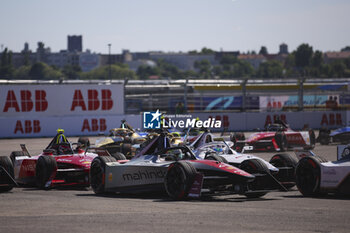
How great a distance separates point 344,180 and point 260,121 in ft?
99.4

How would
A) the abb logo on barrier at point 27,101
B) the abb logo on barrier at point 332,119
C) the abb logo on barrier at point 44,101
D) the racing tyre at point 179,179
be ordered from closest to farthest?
the racing tyre at point 179,179 < the abb logo on barrier at point 27,101 < the abb logo on barrier at point 44,101 < the abb logo on barrier at point 332,119

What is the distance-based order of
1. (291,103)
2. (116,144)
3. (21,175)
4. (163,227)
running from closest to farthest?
(163,227) < (21,175) < (116,144) < (291,103)

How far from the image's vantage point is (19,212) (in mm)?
11812

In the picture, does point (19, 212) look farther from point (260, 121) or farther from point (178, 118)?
point (260, 121)

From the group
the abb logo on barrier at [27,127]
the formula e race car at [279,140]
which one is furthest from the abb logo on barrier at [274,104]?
the formula e race car at [279,140]

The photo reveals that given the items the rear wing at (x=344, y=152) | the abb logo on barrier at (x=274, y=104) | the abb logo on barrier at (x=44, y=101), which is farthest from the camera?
the abb logo on barrier at (x=274, y=104)

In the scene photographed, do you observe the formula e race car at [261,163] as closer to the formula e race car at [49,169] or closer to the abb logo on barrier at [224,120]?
the formula e race car at [49,169]

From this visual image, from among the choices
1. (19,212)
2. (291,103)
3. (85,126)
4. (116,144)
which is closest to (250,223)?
(19,212)

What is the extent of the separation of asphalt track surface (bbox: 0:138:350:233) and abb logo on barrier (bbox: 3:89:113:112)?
87.0ft

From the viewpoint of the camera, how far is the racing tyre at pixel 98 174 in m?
15.0

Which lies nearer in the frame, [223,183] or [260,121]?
[223,183]

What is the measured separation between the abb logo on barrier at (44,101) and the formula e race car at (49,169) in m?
23.5

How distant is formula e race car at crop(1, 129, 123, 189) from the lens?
630 inches

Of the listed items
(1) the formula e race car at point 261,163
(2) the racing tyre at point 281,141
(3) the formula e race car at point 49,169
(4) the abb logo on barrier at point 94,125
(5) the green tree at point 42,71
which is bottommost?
(4) the abb logo on barrier at point 94,125
